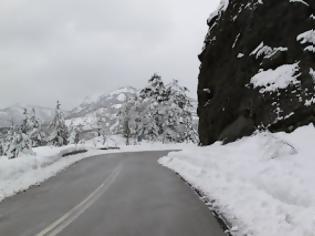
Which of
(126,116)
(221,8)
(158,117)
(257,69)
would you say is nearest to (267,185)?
(257,69)

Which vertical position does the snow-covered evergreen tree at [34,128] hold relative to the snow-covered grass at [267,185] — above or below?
above

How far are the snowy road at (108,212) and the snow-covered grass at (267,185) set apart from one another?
61 cm

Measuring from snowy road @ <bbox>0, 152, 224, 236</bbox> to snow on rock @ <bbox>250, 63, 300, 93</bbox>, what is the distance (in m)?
7.41

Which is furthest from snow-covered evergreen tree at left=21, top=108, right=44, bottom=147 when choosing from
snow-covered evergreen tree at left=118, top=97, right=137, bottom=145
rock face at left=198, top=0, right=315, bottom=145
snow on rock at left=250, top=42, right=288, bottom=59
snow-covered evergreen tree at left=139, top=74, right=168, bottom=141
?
snow on rock at left=250, top=42, right=288, bottom=59

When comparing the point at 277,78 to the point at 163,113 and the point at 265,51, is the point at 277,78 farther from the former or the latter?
the point at 163,113

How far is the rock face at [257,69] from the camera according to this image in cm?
2038

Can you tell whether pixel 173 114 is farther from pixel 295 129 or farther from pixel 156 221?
pixel 156 221

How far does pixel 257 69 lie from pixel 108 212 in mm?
15787

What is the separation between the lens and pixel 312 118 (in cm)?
1806

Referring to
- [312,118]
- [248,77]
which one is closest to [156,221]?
[312,118]

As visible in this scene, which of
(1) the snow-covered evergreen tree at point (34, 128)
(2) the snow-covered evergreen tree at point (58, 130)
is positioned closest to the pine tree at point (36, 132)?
(1) the snow-covered evergreen tree at point (34, 128)

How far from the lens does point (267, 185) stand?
11.0 m

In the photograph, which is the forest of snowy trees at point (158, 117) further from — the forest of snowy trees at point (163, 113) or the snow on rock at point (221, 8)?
the snow on rock at point (221, 8)

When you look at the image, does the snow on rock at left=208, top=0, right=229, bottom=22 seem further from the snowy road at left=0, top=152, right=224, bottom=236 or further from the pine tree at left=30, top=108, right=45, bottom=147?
the pine tree at left=30, top=108, right=45, bottom=147
